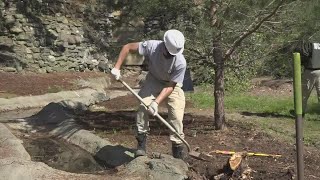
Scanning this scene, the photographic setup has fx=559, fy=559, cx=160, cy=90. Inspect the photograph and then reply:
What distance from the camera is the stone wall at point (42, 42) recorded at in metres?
17.0

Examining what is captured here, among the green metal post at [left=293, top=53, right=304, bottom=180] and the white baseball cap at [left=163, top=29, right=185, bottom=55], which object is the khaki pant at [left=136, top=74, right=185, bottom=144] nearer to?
the white baseball cap at [left=163, top=29, right=185, bottom=55]

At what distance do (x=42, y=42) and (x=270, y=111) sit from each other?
9.30 meters

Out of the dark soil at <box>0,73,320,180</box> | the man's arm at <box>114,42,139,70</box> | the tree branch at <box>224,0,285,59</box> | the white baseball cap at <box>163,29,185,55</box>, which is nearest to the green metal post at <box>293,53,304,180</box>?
the dark soil at <box>0,73,320,180</box>

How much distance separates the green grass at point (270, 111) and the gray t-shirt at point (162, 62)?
2555 millimetres

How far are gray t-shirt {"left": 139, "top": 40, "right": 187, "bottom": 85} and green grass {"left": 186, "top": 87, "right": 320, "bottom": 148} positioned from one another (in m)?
2.55

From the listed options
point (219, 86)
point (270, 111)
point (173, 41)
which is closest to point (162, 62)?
point (173, 41)

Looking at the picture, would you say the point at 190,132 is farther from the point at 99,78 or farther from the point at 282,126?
the point at 99,78

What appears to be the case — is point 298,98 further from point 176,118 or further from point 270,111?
point 270,111

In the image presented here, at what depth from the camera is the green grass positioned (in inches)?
326

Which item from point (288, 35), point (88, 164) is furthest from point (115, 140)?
point (288, 35)

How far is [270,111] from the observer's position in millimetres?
10680

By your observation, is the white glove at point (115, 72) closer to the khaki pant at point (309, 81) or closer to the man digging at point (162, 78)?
the man digging at point (162, 78)

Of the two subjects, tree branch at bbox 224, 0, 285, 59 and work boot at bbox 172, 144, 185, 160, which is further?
tree branch at bbox 224, 0, 285, 59

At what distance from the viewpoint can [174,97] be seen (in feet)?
20.3
